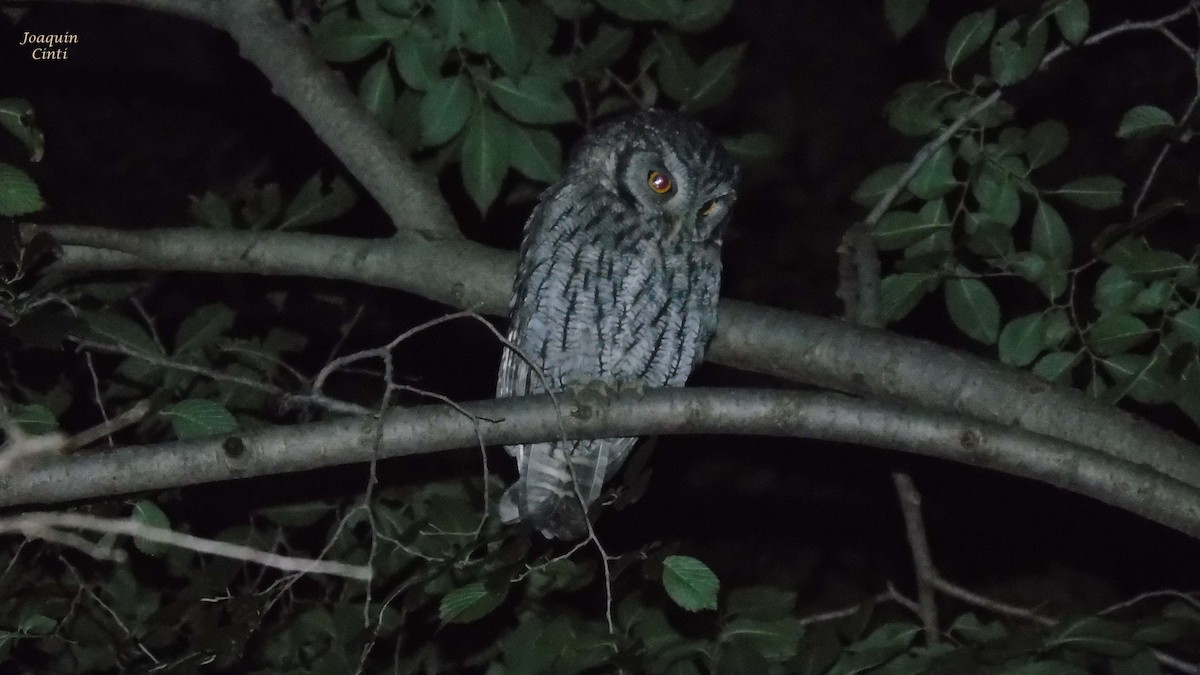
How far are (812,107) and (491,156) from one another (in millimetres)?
3059

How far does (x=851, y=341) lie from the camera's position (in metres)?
2.40

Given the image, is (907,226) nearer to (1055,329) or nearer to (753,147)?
(1055,329)

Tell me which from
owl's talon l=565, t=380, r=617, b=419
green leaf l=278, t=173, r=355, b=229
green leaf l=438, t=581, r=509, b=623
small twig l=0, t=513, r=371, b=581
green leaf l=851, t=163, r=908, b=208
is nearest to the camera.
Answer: small twig l=0, t=513, r=371, b=581

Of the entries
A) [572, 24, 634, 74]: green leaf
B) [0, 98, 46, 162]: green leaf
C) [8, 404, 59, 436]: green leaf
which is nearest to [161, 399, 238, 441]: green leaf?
[8, 404, 59, 436]: green leaf

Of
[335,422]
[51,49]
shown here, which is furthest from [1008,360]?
[51,49]

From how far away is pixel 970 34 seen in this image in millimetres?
2342

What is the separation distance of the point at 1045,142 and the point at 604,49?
95 centimetres

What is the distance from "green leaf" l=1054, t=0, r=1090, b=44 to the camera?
2180 mm

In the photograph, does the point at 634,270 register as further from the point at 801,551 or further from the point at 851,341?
the point at 801,551

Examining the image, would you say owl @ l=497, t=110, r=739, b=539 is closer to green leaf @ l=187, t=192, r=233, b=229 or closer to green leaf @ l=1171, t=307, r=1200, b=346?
green leaf @ l=187, t=192, r=233, b=229

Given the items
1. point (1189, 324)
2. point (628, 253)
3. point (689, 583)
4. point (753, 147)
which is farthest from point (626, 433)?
point (1189, 324)

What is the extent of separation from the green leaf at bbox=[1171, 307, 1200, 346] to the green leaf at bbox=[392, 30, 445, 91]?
1.54m

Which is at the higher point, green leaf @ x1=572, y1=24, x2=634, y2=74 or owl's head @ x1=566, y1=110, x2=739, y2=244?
green leaf @ x1=572, y1=24, x2=634, y2=74

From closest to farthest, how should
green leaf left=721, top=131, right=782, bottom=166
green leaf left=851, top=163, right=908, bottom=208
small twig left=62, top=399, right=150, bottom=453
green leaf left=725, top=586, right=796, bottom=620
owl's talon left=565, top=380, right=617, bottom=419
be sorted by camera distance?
small twig left=62, top=399, right=150, bottom=453, owl's talon left=565, top=380, right=617, bottom=419, green leaf left=725, top=586, right=796, bottom=620, green leaf left=851, top=163, right=908, bottom=208, green leaf left=721, top=131, right=782, bottom=166
